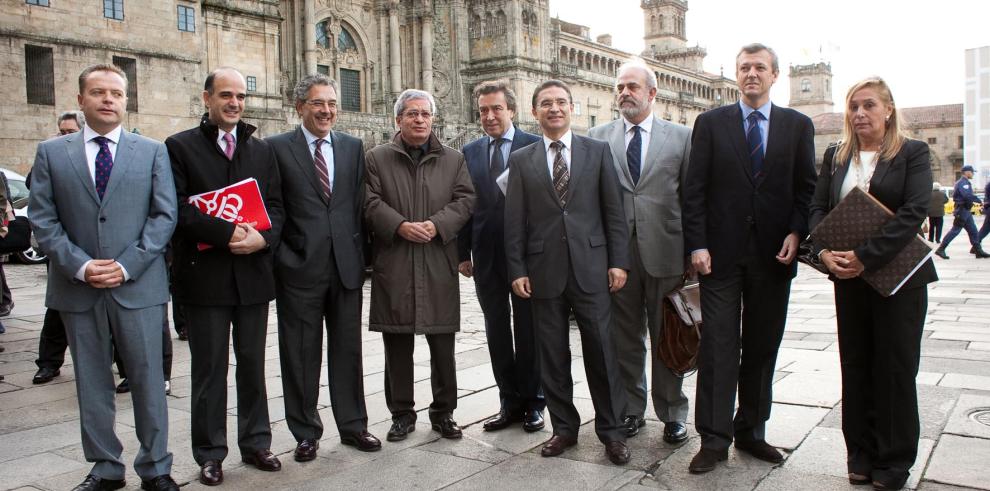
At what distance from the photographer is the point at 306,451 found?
4.75 meters

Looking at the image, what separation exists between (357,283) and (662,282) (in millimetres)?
1932

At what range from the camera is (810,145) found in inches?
178

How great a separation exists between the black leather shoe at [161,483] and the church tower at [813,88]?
360 feet

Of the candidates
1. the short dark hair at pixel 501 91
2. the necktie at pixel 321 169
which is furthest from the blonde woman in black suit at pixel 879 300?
the necktie at pixel 321 169

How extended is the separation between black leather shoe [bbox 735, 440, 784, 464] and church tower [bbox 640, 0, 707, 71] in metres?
83.8

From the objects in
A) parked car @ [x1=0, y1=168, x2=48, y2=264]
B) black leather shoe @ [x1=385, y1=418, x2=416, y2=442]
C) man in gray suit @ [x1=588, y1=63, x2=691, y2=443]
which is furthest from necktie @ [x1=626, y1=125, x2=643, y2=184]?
parked car @ [x1=0, y1=168, x2=48, y2=264]

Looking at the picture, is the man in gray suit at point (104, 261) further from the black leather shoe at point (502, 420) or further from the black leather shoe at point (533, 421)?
the black leather shoe at point (533, 421)

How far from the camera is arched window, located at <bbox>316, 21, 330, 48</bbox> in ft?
124

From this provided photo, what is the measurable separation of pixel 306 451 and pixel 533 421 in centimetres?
150

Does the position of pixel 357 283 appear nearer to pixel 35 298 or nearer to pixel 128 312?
pixel 128 312

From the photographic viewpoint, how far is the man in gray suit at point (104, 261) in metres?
4.19

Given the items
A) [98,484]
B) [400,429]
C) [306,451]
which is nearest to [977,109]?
[400,429]

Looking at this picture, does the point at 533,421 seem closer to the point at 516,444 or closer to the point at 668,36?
the point at 516,444

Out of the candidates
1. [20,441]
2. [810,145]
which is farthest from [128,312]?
[810,145]
